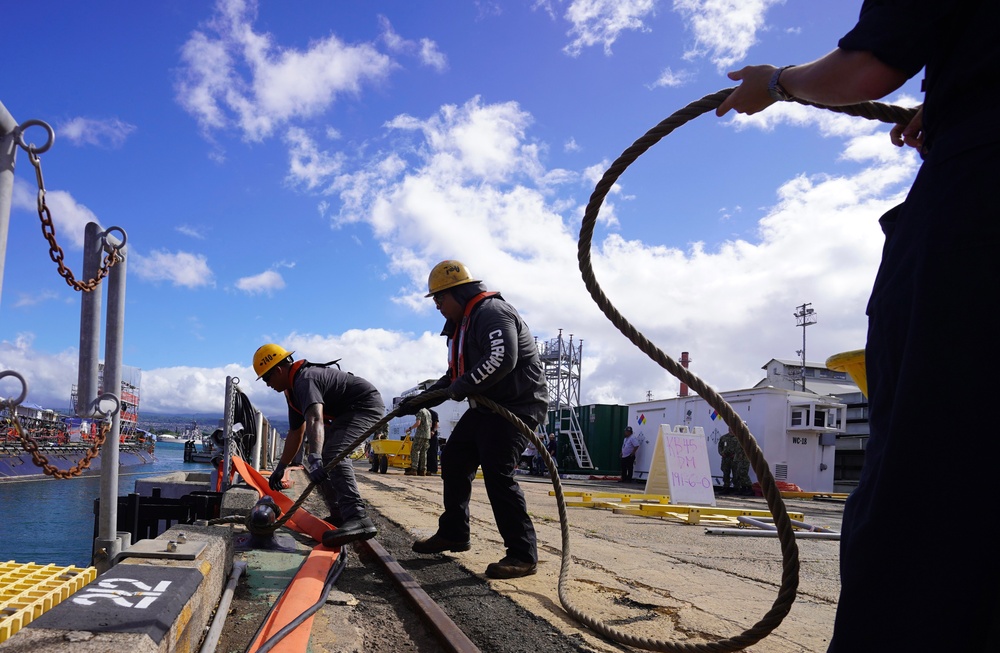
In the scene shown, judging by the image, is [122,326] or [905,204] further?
[122,326]

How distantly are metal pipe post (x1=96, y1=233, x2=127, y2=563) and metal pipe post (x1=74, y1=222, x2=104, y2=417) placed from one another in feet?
0.13

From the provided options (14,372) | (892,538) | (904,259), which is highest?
(904,259)

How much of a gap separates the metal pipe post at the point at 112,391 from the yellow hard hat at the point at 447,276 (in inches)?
73.4

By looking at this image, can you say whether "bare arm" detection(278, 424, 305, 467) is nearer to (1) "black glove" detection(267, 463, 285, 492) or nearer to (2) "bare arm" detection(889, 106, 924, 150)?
(1) "black glove" detection(267, 463, 285, 492)

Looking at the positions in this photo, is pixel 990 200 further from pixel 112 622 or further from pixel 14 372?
pixel 14 372

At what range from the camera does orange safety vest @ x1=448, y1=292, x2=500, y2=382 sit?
4.52 m

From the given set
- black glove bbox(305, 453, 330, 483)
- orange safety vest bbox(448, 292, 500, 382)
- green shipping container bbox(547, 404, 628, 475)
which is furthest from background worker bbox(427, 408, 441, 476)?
orange safety vest bbox(448, 292, 500, 382)

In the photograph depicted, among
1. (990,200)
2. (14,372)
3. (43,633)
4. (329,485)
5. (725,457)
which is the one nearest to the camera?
(990,200)

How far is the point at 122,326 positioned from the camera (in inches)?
151

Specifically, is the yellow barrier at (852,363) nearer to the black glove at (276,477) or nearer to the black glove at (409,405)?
the black glove at (409,405)

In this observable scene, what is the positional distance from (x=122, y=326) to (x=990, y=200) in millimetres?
3944

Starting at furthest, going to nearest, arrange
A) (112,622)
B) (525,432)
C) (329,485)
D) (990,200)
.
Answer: (329,485) < (525,432) < (112,622) < (990,200)

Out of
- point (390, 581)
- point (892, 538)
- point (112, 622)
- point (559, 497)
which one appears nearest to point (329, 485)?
point (390, 581)

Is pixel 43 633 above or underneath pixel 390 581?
above
